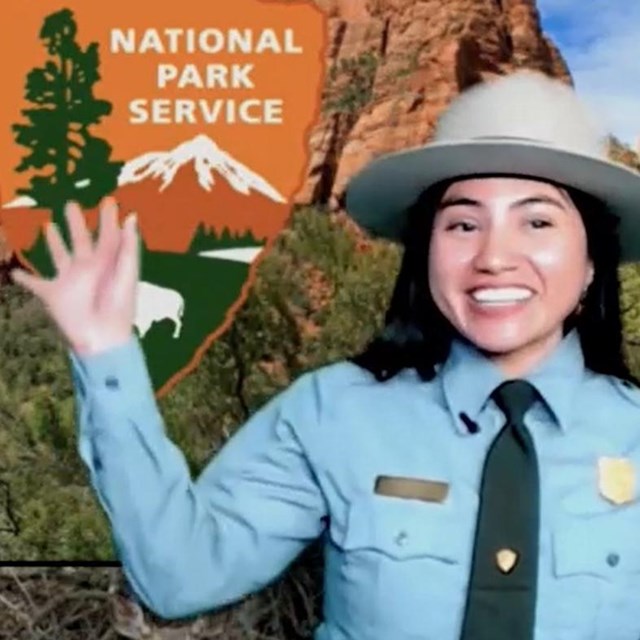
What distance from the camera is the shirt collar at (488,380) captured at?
1640mm

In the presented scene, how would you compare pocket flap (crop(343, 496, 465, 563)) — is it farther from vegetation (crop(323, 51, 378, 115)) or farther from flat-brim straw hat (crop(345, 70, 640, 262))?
vegetation (crop(323, 51, 378, 115))

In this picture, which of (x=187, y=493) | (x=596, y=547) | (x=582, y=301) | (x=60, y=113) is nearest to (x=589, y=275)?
(x=582, y=301)

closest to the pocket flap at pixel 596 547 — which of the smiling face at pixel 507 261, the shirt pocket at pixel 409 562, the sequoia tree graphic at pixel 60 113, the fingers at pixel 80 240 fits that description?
the shirt pocket at pixel 409 562

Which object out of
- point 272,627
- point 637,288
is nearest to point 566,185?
point 637,288

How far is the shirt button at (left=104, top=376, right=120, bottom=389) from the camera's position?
58.2 inches

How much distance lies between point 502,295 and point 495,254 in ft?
0.14

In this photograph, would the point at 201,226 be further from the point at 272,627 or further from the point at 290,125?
the point at 272,627

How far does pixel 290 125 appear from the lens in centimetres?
216

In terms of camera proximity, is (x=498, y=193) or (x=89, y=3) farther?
(x=89, y=3)

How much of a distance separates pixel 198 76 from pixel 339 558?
838 millimetres

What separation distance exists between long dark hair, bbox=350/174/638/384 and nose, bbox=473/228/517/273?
11 cm

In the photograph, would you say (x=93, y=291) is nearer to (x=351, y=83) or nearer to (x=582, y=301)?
(x=582, y=301)

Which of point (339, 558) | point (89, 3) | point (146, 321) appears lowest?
point (339, 558)

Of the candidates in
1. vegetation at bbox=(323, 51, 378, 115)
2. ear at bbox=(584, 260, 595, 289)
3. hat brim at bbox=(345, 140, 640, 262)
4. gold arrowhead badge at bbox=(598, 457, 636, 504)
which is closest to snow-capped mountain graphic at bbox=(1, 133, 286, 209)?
vegetation at bbox=(323, 51, 378, 115)
